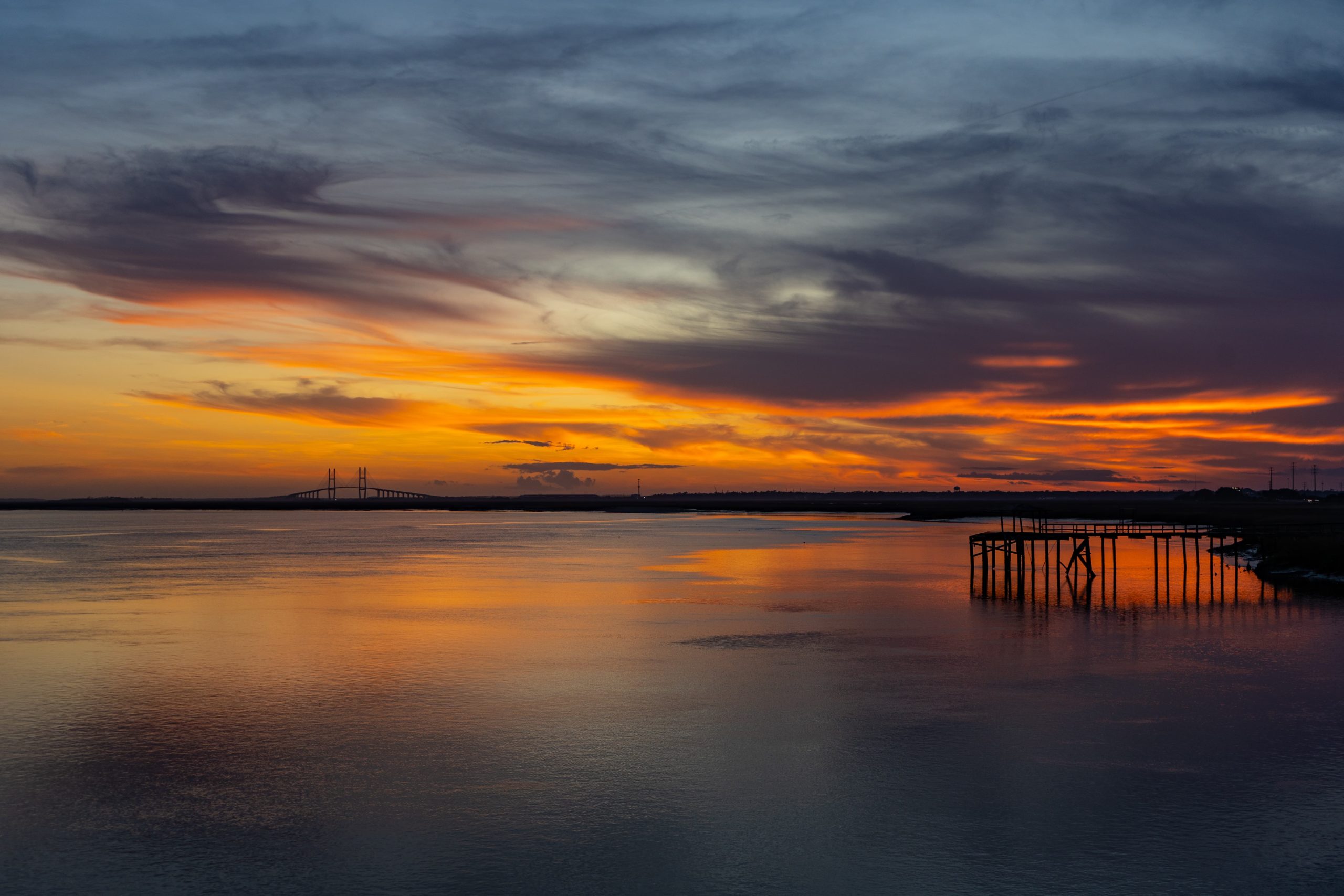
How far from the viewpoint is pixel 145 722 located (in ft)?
70.6

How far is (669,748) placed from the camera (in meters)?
19.6

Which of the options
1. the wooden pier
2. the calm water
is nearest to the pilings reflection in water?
the wooden pier

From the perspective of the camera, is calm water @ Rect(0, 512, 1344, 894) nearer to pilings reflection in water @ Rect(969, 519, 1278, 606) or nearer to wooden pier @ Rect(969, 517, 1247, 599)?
pilings reflection in water @ Rect(969, 519, 1278, 606)

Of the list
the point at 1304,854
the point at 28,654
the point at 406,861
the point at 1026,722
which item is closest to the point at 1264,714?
the point at 1026,722

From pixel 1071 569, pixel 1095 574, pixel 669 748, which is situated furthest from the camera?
pixel 1071 569

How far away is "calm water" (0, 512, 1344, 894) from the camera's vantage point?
1380 cm

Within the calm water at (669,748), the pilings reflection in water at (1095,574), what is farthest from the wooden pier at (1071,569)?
the calm water at (669,748)

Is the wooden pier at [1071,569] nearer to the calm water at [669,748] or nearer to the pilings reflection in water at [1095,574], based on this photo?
the pilings reflection in water at [1095,574]

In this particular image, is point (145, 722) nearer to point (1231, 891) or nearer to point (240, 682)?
point (240, 682)

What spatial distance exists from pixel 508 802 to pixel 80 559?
66.8 meters

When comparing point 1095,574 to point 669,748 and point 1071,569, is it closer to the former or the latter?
point 1071,569

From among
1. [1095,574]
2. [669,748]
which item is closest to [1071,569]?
[1095,574]

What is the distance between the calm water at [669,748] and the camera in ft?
45.3

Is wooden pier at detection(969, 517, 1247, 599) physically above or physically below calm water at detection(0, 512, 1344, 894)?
above
